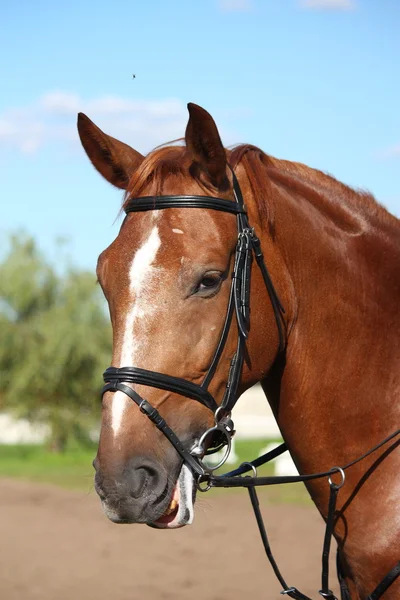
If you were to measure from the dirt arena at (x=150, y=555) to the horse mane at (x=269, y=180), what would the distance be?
554cm

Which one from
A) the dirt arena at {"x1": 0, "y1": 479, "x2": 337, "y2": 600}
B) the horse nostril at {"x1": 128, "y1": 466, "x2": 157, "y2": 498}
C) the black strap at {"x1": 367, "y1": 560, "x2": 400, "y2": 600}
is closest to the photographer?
the horse nostril at {"x1": 128, "y1": 466, "x2": 157, "y2": 498}

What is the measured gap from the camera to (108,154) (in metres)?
3.49

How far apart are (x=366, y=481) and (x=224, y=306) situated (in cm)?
90

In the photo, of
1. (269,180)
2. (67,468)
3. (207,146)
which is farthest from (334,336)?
(67,468)

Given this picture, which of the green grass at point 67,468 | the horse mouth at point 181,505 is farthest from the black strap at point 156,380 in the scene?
the green grass at point 67,468

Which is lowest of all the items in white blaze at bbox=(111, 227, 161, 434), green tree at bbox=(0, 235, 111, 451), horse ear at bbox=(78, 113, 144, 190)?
white blaze at bbox=(111, 227, 161, 434)

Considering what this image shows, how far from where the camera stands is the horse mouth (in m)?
2.76

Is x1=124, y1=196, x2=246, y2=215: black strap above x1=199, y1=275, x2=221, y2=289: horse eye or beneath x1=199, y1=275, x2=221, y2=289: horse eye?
above

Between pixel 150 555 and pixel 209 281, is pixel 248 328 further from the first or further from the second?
pixel 150 555

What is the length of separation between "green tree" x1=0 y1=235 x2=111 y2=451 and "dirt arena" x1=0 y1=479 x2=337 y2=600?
46.8 ft

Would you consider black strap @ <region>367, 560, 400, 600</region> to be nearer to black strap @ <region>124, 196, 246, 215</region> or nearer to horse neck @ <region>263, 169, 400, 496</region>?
Result: horse neck @ <region>263, 169, 400, 496</region>

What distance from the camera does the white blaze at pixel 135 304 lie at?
2.73m

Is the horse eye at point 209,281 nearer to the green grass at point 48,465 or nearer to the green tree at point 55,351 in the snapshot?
the green grass at point 48,465

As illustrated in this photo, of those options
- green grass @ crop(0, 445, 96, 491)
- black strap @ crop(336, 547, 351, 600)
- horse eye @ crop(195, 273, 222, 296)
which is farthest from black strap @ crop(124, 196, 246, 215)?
green grass @ crop(0, 445, 96, 491)
